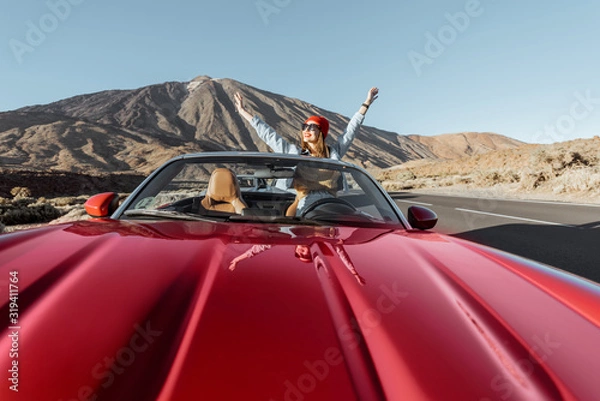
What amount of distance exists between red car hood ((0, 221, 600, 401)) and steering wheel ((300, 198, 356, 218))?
2.48 feet

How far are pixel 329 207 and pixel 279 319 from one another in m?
1.46

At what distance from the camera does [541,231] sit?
7.37 meters

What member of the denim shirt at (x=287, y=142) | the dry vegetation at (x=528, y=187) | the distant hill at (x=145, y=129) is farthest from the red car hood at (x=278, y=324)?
the distant hill at (x=145, y=129)

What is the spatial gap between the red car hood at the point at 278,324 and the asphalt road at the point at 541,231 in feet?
13.4

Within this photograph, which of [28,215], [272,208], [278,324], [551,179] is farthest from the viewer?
[551,179]

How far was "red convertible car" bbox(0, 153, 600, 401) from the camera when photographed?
2.58 ft

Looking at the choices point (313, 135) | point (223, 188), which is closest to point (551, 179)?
point (313, 135)

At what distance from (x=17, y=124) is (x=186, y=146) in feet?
113

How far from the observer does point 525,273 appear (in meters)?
1.57

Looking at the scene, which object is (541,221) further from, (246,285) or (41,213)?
(41,213)

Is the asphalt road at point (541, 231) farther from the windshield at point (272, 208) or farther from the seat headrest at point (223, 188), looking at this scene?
the seat headrest at point (223, 188)

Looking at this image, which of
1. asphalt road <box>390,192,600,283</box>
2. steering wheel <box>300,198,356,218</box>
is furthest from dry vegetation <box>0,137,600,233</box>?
steering wheel <box>300,198,356,218</box>

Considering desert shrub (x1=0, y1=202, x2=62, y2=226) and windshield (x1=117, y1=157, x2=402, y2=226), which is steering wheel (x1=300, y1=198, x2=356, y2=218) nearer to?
windshield (x1=117, y1=157, x2=402, y2=226)

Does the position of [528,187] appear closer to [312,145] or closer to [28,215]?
[312,145]
